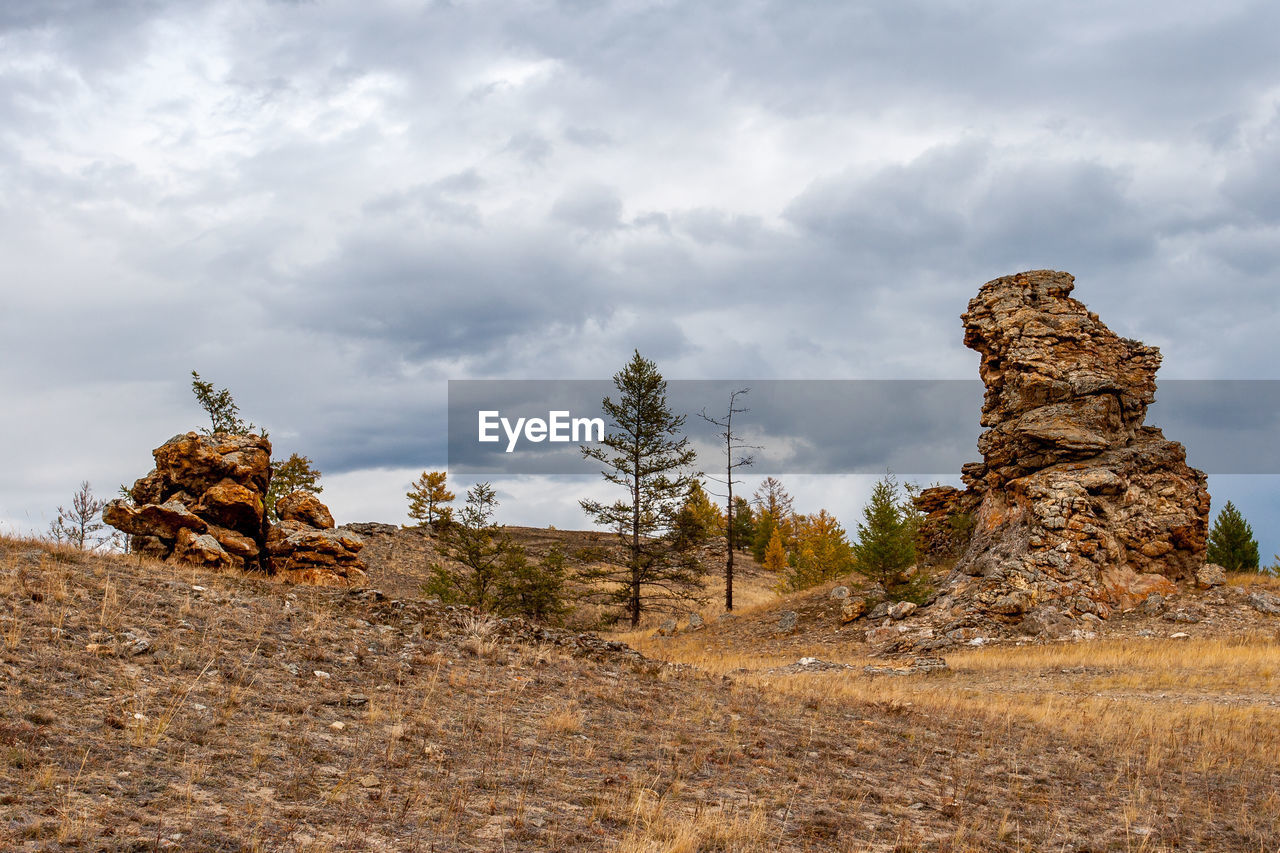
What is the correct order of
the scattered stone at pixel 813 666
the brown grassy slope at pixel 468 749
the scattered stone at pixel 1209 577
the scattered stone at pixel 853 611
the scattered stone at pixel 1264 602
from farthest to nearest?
the scattered stone at pixel 853 611 → the scattered stone at pixel 1209 577 → the scattered stone at pixel 1264 602 → the scattered stone at pixel 813 666 → the brown grassy slope at pixel 468 749

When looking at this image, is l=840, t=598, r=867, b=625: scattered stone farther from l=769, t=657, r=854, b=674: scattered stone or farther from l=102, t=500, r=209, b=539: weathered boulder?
l=102, t=500, r=209, b=539: weathered boulder

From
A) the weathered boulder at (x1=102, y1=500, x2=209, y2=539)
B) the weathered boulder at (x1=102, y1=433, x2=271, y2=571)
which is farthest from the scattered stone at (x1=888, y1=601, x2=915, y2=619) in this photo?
the weathered boulder at (x1=102, y1=500, x2=209, y2=539)

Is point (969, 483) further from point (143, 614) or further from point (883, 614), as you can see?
point (143, 614)

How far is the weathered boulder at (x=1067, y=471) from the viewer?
2900 centimetres

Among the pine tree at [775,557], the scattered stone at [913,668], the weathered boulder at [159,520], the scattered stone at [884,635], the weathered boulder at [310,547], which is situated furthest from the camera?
the pine tree at [775,557]

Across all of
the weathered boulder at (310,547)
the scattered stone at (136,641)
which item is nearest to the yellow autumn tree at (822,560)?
the weathered boulder at (310,547)

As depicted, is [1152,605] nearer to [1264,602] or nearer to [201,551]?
[1264,602]

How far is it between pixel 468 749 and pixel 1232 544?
1797 inches

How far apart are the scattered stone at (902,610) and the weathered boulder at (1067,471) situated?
1623 millimetres

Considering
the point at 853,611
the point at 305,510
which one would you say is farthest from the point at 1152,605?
the point at 305,510

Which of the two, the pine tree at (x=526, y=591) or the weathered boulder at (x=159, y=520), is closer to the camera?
the weathered boulder at (x=159, y=520)

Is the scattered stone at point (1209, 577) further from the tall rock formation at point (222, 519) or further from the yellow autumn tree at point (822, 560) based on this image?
the tall rock formation at point (222, 519)

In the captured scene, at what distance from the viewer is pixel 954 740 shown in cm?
1223

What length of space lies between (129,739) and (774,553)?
59.7 meters
